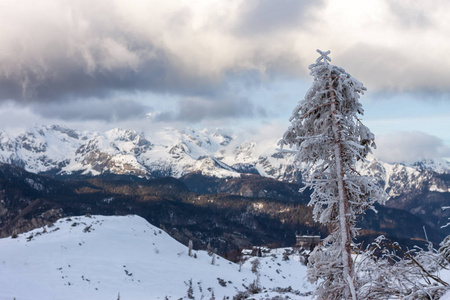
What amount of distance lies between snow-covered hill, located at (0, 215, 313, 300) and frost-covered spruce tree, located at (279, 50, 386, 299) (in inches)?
874

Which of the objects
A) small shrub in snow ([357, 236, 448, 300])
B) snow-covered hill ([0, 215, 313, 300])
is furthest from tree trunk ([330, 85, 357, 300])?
snow-covered hill ([0, 215, 313, 300])

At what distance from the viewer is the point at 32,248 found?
37.1 meters

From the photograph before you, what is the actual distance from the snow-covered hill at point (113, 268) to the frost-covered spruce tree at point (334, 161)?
72.9ft

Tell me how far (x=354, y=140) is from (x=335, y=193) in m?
1.79

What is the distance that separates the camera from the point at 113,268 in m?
36.9

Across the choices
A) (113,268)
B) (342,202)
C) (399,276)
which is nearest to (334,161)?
(342,202)

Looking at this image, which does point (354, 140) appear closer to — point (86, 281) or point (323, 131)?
point (323, 131)

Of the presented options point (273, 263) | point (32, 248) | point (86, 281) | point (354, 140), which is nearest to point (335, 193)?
point (354, 140)

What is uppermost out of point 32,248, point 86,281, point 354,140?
point 354,140

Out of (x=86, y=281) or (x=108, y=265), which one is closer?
(x=86, y=281)

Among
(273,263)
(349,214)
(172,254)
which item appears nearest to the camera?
(349,214)

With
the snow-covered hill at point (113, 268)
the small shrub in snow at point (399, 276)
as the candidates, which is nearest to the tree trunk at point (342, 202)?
the small shrub in snow at point (399, 276)

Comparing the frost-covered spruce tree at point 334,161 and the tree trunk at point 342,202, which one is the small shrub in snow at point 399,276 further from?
the frost-covered spruce tree at point 334,161

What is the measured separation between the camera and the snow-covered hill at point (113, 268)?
1224 inches
